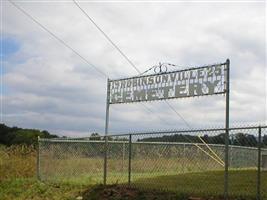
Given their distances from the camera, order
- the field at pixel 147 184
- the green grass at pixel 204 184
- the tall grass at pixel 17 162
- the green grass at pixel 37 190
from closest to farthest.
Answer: the green grass at pixel 204 184 < the field at pixel 147 184 < the green grass at pixel 37 190 < the tall grass at pixel 17 162

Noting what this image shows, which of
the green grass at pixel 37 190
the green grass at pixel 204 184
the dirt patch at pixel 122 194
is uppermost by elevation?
the green grass at pixel 204 184

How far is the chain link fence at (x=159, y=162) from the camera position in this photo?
12.0m

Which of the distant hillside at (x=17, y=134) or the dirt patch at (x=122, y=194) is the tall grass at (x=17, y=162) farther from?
the distant hillside at (x=17, y=134)

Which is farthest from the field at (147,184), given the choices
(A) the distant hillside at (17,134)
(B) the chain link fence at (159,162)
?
(A) the distant hillside at (17,134)

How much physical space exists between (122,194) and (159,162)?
6.52 ft

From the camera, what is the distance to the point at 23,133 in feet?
126

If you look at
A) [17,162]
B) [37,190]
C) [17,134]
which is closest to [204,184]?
[37,190]

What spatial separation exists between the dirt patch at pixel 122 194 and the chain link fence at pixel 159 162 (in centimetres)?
28

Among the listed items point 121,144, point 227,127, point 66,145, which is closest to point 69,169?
point 66,145

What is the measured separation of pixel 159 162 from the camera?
567 inches

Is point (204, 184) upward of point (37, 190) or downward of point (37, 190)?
upward

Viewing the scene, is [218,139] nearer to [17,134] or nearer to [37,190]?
[37,190]

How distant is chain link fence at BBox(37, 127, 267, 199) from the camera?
472 inches

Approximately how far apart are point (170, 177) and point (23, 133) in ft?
84.9
